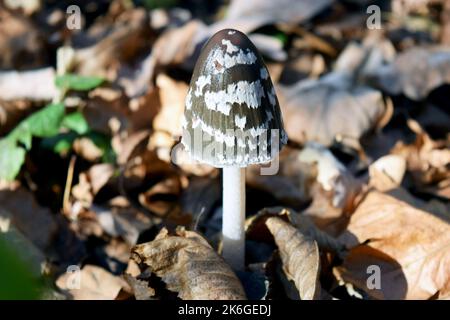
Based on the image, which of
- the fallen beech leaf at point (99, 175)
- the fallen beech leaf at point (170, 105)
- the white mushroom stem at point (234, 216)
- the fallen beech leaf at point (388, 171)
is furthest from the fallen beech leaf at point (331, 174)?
the fallen beech leaf at point (99, 175)

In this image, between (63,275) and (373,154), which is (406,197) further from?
(63,275)

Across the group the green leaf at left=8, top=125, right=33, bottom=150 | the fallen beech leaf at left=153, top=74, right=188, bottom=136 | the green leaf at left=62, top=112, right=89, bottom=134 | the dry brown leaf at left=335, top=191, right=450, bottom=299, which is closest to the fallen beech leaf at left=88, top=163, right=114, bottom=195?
the green leaf at left=62, top=112, right=89, bottom=134

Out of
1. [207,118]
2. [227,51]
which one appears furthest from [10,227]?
[227,51]

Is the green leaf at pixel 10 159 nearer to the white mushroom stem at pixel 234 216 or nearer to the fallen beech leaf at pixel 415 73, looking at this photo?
the white mushroom stem at pixel 234 216

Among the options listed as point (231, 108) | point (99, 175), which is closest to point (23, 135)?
point (99, 175)
